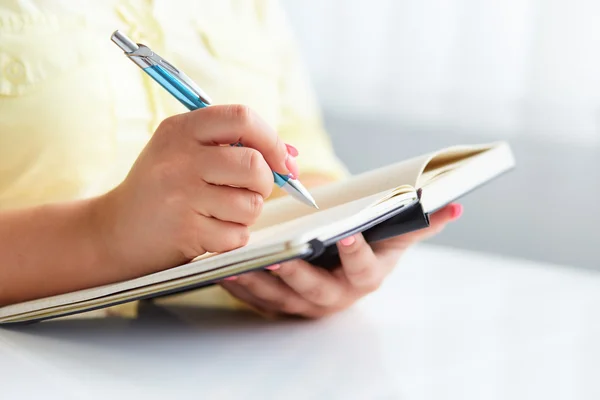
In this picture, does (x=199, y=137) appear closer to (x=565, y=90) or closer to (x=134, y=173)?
(x=134, y=173)

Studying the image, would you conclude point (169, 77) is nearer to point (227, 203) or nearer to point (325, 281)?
point (227, 203)

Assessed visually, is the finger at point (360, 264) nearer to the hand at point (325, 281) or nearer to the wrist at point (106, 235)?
the hand at point (325, 281)

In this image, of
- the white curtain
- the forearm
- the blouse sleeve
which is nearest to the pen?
the forearm

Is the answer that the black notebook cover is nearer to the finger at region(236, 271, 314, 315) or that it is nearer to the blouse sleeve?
the finger at region(236, 271, 314, 315)

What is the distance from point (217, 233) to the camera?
46 centimetres

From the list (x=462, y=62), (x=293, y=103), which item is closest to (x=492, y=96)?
(x=462, y=62)

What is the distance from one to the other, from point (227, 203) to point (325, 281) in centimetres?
14

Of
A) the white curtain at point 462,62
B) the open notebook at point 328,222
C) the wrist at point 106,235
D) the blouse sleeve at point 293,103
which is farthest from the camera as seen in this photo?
the white curtain at point 462,62

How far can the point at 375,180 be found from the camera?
1.83 feet

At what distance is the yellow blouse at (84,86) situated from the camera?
564 mm

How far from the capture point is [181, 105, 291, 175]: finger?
439 mm

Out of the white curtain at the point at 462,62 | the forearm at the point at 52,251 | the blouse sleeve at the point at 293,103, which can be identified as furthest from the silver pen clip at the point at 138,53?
the white curtain at the point at 462,62

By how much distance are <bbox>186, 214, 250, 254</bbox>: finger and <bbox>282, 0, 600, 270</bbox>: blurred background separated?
803mm

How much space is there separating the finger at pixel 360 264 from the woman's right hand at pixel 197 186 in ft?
0.25
